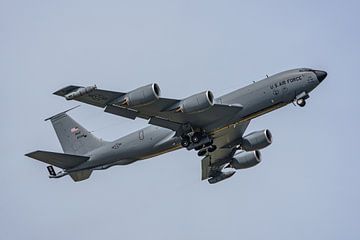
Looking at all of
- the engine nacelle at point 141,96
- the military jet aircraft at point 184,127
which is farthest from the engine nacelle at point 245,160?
the engine nacelle at point 141,96

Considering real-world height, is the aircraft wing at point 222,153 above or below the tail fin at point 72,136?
below

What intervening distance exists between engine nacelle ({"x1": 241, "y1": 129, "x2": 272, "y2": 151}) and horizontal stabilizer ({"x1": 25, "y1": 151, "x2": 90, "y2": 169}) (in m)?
12.2

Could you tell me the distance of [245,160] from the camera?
76.1 metres

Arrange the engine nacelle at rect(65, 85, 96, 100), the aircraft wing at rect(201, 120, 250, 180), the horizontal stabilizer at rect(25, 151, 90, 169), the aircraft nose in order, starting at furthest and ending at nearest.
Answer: the aircraft wing at rect(201, 120, 250, 180) < the horizontal stabilizer at rect(25, 151, 90, 169) < the aircraft nose < the engine nacelle at rect(65, 85, 96, 100)

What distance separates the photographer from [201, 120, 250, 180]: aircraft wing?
73.1m

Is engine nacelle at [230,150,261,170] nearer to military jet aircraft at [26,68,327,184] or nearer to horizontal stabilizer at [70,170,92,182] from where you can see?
military jet aircraft at [26,68,327,184]

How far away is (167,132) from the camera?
70000 mm

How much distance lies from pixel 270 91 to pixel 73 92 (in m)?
13.8

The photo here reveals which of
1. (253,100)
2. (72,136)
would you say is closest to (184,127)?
(253,100)

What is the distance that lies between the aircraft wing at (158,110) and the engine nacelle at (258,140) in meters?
5.58

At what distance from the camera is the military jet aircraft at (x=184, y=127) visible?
64.2 meters

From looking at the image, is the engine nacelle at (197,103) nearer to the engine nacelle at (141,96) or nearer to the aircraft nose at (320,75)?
the engine nacelle at (141,96)

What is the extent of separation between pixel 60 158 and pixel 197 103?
12737 millimetres

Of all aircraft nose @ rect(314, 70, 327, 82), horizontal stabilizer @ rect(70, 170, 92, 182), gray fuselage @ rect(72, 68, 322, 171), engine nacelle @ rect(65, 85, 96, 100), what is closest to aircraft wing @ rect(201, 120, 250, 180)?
gray fuselage @ rect(72, 68, 322, 171)
